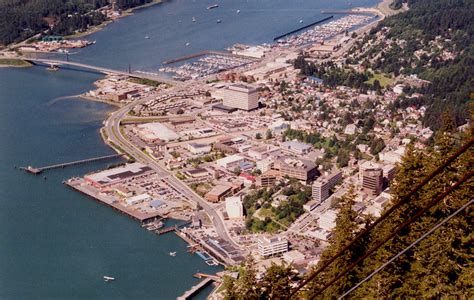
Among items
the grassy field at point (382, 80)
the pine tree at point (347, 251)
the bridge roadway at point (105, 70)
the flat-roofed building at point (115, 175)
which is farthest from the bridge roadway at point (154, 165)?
the grassy field at point (382, 80)

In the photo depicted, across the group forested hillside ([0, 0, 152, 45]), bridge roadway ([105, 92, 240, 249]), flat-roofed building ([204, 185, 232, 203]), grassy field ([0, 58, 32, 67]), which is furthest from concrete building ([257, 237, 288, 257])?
forested hillside ([0, 0, 152, 45])

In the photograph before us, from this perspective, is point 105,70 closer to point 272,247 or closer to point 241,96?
point 241,96

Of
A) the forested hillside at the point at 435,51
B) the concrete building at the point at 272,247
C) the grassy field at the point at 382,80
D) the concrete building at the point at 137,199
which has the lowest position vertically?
the grassy field at the point at 382,80

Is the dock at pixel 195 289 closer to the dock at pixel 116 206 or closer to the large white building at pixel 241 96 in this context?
the dock at pixel 116 206

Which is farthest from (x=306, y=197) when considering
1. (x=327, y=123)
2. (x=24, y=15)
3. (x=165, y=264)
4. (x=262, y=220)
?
(x=24, y=15)

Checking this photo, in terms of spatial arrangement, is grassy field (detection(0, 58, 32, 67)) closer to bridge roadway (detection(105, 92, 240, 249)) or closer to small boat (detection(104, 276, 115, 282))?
bridge roadway (detection(105, 92, 240, 249))
